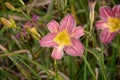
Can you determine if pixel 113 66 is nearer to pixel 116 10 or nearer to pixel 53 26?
pixel 116 10

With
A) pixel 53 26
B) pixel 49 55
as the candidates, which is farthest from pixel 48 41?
pixel 49 55

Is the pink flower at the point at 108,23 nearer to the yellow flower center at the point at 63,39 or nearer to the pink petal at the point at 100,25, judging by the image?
the pink petal at the point at 100,25

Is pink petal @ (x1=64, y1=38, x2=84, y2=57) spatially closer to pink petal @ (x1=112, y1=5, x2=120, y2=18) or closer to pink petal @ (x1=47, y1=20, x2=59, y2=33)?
pink petal @ (x1=47, y1=20, x2=59, y2=33)

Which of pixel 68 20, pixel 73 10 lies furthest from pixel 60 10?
pixel 73 10

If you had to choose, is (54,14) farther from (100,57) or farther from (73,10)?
(100,57)

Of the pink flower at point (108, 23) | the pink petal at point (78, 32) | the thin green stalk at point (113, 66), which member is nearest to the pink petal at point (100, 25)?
the pink flower at point (108, 23)

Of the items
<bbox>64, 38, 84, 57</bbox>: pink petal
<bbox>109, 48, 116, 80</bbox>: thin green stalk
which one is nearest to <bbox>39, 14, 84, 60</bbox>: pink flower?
<bbox>64, 38, 84, 57</bbox>: pink petal
